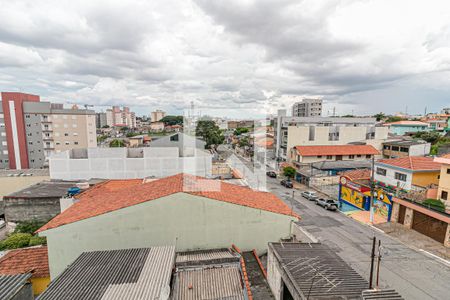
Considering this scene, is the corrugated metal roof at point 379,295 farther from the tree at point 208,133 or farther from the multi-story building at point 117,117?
the multi-story building at point 117,117

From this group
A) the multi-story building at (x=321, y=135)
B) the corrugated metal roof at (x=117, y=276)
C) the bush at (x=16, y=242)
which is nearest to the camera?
the corrugated metal roof at (x=117, y=276)

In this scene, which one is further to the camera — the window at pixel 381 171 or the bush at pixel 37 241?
the window at pixel 381 171

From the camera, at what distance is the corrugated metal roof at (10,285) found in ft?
21.1

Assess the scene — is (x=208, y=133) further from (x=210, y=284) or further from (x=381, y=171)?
(x=210, y=284)

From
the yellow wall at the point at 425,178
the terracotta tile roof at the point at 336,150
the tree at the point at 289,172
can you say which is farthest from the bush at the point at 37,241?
the terracotta tile roof at the point at 336,150

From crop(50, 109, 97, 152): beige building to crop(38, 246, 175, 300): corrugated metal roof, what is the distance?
44.3 meters

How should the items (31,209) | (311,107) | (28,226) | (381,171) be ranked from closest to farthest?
(28,226)
(31,209)
(381,171)
(311,107)

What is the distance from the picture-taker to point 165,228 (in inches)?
383

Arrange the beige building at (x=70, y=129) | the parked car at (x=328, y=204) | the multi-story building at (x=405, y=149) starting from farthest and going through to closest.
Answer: the beige building at (x=70, y=129) → the multi-story building at (x=405, y=149) → the parked car at (x=328, y=204)

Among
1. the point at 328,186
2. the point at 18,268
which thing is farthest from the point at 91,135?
the point at 328,186

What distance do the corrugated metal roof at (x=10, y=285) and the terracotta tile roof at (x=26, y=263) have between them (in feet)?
10.5

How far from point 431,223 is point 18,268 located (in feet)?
78.6

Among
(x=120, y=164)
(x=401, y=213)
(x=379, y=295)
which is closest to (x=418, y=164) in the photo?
(x=401, y=213)

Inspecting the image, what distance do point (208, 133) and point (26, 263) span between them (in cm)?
4336
